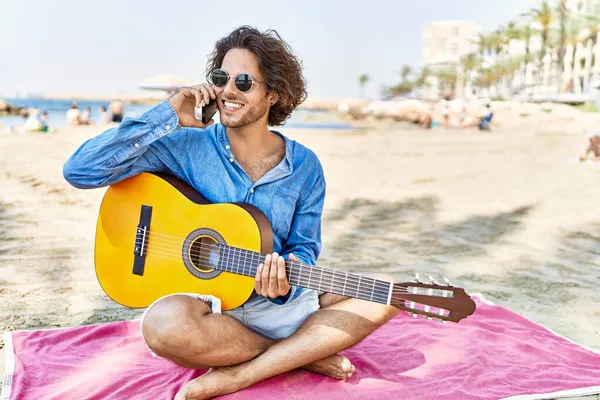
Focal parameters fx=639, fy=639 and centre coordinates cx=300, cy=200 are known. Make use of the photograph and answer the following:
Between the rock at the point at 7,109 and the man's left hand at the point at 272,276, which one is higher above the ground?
the man's left hand at the point at 272,276

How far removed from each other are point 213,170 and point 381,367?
1.43 metres

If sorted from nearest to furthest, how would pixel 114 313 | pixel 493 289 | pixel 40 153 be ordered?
pixel 114 313 → pixel 493 289 → pixel 40 153

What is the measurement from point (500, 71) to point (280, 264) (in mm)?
71770

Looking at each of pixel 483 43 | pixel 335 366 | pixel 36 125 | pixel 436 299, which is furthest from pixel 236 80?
pixel 483 43

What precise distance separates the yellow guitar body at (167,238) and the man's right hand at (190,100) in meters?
0.30

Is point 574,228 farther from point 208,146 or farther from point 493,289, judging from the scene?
point 208,146

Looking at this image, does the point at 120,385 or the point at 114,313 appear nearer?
the point at 120,385

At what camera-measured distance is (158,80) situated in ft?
90.8

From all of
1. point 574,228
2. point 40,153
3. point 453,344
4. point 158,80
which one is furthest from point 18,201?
point 158,80

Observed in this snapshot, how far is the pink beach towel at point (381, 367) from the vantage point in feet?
10.4

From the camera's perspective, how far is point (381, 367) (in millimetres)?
3527

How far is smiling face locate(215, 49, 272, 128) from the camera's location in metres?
3.17

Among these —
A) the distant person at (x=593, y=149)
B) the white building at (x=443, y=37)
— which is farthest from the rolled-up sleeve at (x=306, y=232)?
the white building at (x=443, y=37)

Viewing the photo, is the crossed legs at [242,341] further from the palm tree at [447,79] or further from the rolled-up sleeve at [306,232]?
the palm tree at [447,79]
